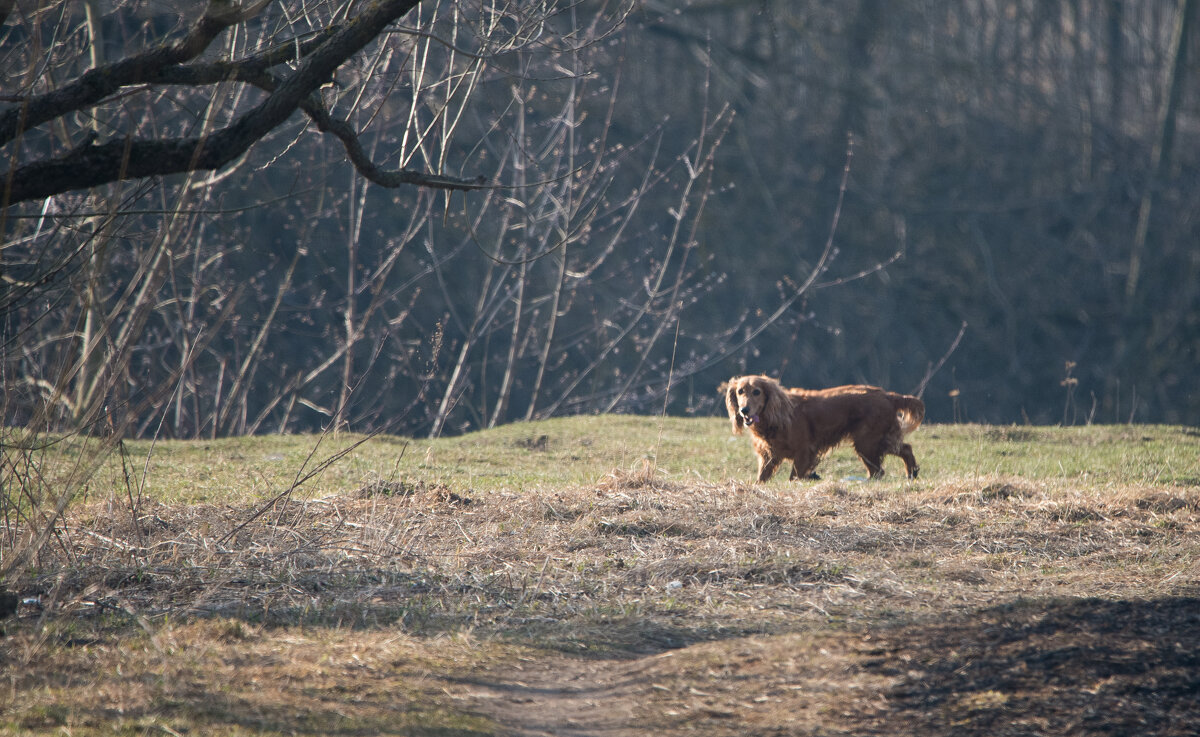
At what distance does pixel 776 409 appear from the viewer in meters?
9.31

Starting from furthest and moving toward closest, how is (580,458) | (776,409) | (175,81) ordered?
1. (580,458)
2. (776,409)
3. (175,81)

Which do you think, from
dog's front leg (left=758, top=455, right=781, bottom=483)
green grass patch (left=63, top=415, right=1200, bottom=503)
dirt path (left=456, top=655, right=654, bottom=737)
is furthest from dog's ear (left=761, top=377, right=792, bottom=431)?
dirt path (left=456, top=655, right=654, bottom=737)

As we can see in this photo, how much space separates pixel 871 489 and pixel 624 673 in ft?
13.9

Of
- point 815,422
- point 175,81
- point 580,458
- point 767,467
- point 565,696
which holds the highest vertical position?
point 175,81

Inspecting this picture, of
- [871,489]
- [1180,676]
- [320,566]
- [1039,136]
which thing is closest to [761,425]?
[871,489]

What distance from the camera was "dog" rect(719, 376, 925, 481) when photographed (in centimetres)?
936

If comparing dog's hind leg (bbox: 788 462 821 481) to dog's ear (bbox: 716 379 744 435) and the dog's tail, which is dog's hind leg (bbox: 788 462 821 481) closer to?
dog's ear (bbox: 716 379 744 435)

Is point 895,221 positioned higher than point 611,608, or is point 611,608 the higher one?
point 895,221

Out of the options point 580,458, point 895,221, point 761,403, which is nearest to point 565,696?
point 761,403

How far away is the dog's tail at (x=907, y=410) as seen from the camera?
9.70 metres

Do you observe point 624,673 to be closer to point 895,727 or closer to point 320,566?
point 895,727

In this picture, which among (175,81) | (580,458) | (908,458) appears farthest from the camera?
(580,458)

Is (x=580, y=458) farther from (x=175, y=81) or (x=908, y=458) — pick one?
(x=175, y=81)

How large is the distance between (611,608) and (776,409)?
436 centimetres
